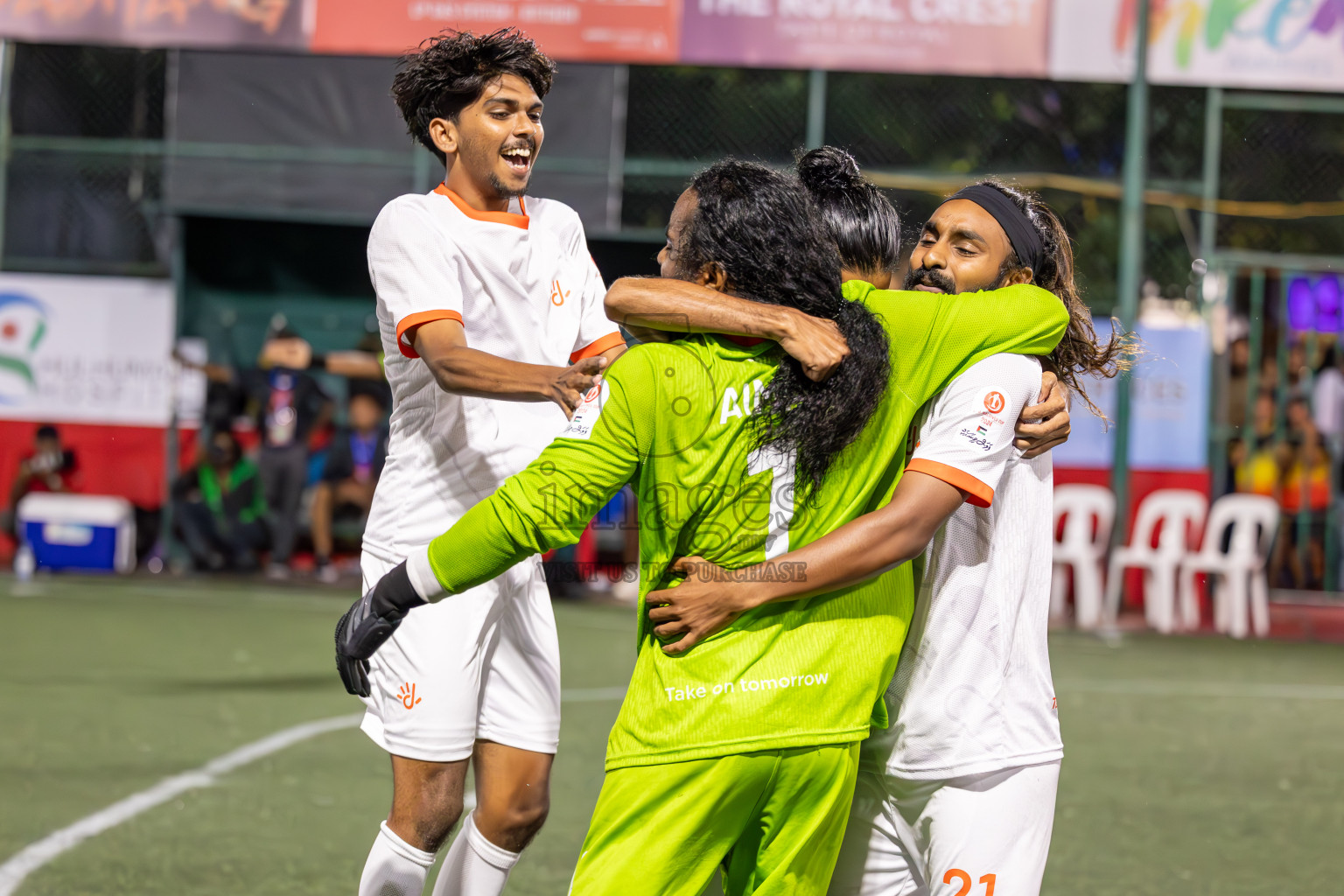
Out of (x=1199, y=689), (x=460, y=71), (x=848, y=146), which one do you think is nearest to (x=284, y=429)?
(x=848, y=146)

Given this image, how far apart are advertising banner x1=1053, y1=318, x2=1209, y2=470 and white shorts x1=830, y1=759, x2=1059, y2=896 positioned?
10756mm

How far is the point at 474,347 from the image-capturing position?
3.58 meters

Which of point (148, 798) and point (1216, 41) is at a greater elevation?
point (1216, 41)

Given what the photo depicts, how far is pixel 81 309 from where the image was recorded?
46.7 feet

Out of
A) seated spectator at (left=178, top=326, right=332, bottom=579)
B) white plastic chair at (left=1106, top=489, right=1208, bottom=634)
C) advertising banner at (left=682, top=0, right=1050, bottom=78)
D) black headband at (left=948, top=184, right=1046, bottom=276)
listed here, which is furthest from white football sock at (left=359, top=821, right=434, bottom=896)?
advertising banner at (left=682, top=0, right=1050, bottom=78)

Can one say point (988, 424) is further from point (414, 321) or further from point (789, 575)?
point (414, 321)

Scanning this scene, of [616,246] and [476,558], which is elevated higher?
[616,246]

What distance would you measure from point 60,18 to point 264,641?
6899mm

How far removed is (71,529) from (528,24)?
5967 millimetres

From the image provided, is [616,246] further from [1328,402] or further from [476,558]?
[476,558]

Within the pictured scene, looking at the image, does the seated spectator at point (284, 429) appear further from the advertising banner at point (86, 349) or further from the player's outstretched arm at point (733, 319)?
the player's outstretched arm at point (733, 319)

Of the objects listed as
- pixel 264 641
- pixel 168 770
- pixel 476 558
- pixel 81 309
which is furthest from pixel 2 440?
pixel 476 558

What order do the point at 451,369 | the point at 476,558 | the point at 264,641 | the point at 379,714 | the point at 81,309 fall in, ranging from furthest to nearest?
the point at 81,309 < the point at 264,641 < the point at 379,714 < the point at 451,369 < the point at 476,558

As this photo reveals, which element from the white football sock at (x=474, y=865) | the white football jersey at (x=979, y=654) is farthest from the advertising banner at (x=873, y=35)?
the white football jersey at (x=979, y=654)
